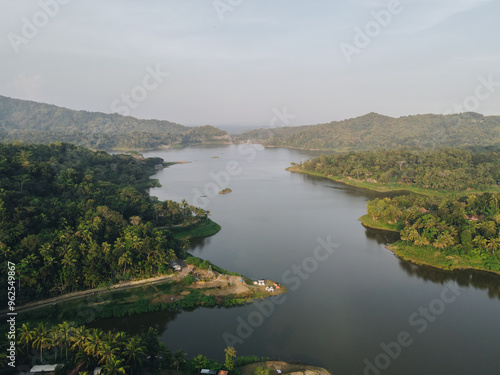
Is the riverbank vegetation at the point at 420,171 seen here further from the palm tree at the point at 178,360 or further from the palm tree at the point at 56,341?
the palm tree at the point at 56,341

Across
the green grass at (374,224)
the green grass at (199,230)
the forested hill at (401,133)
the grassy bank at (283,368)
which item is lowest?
the grassy bank at (283,368)

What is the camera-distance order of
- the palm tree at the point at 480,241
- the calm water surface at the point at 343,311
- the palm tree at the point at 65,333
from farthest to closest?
1. the palm tree at the point at 480,241
2. the calm water surface at the point at 343,311
3. the palm tree at the point at 65,333

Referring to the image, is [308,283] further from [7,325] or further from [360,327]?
[7,325]

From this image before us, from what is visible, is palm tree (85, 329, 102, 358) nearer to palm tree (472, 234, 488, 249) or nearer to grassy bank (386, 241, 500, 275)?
grassy bank (386, 241, 500, 275)

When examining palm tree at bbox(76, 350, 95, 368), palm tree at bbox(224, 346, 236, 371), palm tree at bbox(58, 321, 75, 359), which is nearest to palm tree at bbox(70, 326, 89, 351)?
palm tree at bbox(58, 321, 75, 359)

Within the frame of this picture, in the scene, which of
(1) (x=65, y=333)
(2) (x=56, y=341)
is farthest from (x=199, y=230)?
(2) (x=56, y=341)

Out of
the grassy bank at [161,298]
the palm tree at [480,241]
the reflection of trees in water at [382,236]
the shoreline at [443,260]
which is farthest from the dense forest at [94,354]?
the palm tree at [480,241]
